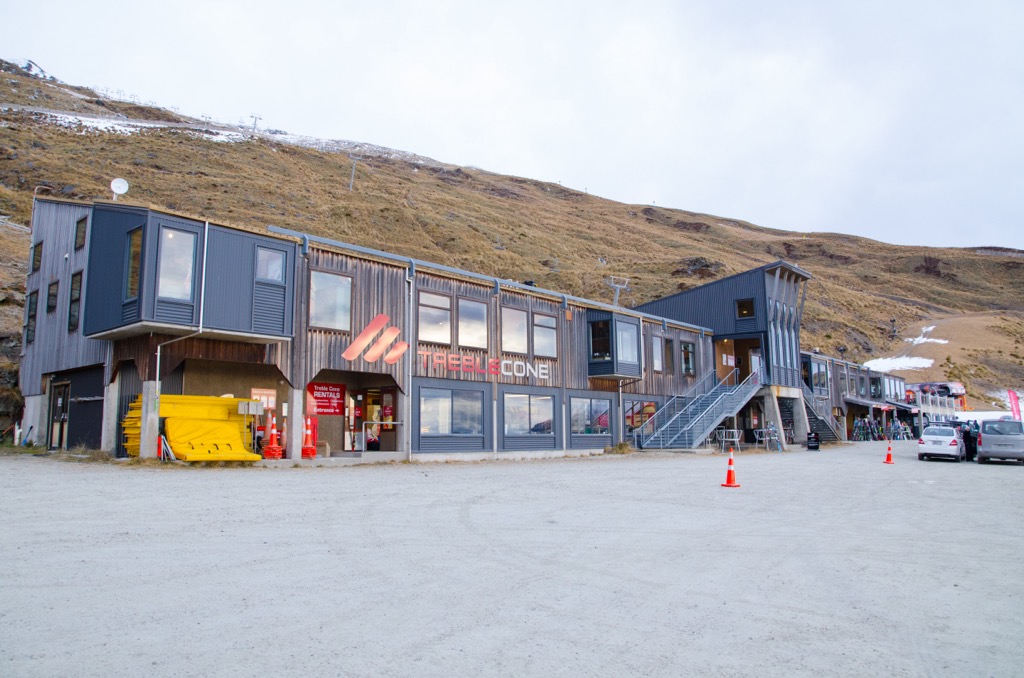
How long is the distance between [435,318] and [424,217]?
2339 inches

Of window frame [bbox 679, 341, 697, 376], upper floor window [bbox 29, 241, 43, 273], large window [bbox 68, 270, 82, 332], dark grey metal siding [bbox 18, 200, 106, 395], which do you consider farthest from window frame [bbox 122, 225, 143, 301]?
window frame [bbox 679, 341, 697, 376]

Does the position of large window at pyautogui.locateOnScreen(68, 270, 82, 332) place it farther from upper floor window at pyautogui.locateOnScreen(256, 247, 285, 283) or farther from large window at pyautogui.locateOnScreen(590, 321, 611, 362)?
large window at pyautogui.locateOnScreen(590, 321, 611, 362)

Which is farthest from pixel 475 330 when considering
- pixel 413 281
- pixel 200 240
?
pixel 200 240

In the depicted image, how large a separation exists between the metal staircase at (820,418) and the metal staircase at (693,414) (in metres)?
7.03

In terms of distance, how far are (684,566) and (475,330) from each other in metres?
19.1

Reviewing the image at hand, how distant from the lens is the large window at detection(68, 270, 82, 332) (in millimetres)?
23297

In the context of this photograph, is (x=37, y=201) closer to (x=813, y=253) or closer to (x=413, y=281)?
(x=413, y=281)

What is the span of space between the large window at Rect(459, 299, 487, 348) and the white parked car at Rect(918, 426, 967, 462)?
18.0m

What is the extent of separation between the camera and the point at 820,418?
4534 centimetres

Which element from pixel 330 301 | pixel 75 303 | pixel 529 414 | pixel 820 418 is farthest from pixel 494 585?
pixel 820 418

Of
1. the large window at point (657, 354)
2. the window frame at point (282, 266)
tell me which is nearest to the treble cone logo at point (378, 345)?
the window frame at point (282, 266)

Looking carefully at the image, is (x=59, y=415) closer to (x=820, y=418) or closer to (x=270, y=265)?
(x=270, y=265)

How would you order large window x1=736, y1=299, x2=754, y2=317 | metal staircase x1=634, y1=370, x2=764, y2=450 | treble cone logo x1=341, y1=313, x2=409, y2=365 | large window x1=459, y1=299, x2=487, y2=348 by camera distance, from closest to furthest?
treble cone logo x1=341, y1=313, x2=409, y2=365 → large window x1=459, y1=299, x2=487, y2=348 → metal staircase x1=634, y1=370, x2=764, y2=450 → large window x1=736, y1=299, x2=754, y2=317

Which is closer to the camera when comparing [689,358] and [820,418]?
[689,358]
